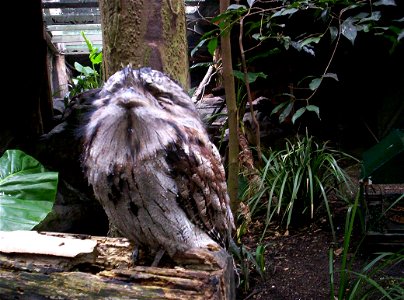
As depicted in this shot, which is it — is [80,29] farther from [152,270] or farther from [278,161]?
[152,270]

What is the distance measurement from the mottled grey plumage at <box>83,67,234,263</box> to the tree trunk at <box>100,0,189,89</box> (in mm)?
685

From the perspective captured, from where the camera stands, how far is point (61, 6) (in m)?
5.76

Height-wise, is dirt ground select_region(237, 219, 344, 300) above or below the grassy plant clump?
below

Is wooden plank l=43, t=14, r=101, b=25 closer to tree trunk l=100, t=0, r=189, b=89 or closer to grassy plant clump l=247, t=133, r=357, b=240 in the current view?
grassy plant clump l=247, t=133, r=357, b=240

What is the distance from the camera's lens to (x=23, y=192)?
2.47 m

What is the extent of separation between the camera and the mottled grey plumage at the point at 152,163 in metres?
1.30

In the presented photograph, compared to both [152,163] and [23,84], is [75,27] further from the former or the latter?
[152,163]

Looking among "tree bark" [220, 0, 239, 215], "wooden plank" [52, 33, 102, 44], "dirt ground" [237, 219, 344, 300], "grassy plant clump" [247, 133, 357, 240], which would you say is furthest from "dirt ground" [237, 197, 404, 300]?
"wooden plank" [52, 33, 102, 44]

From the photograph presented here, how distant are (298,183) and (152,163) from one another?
209 cm

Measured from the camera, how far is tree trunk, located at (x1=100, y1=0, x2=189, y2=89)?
2055 mm

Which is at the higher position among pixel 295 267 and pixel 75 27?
pixel 75 27

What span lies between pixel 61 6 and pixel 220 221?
197 inches

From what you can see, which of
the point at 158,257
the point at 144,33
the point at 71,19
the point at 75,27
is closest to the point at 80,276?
the point at 158,257

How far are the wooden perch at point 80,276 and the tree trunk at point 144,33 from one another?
957 millimetres
